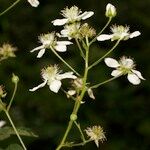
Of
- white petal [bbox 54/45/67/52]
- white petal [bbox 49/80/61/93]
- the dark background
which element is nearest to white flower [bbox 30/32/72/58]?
white petal [bbox 54/45/67/52]

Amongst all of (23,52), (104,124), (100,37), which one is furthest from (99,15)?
(100,37)

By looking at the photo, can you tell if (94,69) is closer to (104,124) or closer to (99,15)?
(104,124)

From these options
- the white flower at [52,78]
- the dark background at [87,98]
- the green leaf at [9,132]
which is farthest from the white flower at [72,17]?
the dark background at [87,98]

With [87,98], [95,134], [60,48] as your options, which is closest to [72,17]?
[60,48]

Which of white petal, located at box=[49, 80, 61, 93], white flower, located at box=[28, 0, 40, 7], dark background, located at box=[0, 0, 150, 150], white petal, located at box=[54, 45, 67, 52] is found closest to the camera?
white petal, located at box=[49, 80, 61, 93]

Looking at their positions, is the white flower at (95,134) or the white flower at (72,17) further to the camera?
the white flower at (72,17)

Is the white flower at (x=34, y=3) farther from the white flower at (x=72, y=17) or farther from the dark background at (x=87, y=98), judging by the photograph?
the dark background at (x=87, y=98)

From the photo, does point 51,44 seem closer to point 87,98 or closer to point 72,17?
point 72,17

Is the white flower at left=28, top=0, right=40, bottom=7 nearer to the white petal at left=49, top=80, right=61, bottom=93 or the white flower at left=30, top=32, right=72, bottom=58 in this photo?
the white flower at left=30, top=32, right=72, bottom=58
